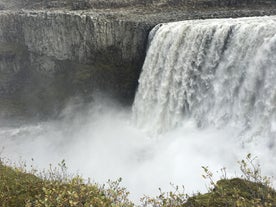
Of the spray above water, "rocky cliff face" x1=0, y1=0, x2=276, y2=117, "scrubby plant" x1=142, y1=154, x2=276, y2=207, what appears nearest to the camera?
"scrubby plant" x1=142, y1=154, x2=276, y2=207

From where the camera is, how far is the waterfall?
68.1 feet

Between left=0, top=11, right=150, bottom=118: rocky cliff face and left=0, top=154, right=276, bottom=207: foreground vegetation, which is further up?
left=0, top=11, right=150, bottom=118: rocky cliff face

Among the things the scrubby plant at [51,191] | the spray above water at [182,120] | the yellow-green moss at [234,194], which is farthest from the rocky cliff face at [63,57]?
the yellow-green moss at [234,194]

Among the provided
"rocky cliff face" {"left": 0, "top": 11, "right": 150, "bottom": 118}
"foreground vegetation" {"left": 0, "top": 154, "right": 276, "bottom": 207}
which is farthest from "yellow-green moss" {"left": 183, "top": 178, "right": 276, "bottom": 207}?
"rocky cliff face" {"left": 0, "top": 11, "right": 150, "bottom": 118}

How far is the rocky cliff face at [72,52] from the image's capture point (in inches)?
1437

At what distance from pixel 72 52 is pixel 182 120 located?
17298mm

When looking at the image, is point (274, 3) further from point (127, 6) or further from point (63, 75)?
point (63, 75)

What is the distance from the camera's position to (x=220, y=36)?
24.6m

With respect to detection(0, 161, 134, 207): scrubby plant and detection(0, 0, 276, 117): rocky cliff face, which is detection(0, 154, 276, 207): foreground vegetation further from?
detection(0, 0, 276, 117): rocky cliff face

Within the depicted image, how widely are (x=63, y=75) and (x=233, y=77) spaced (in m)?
23.5

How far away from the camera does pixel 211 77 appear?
83.7 ft

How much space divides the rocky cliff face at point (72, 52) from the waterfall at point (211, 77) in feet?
11.3

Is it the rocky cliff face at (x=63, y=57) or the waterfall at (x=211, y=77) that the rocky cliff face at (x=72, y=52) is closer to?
the rocky cliff face at (x=63, y=57)

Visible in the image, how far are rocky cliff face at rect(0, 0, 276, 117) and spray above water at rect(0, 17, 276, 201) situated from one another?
2.91 metres
